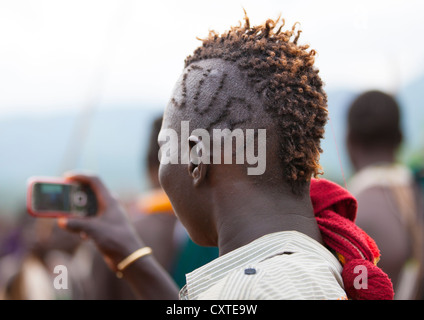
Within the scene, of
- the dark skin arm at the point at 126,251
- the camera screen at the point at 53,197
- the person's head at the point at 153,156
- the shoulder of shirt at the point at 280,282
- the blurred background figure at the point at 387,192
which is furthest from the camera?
the person's head at the point at 153,156

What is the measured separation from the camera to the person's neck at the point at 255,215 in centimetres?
161

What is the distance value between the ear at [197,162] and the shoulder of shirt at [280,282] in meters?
0.35

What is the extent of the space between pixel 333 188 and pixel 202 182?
0.50 m

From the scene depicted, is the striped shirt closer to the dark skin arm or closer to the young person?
the young person

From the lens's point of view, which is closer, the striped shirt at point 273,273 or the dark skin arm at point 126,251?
the striped shirt at point 273,273

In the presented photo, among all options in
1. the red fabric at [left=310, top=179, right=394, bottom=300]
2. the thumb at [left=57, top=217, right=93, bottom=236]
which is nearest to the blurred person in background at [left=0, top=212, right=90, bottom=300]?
the thumb at [left=57, top=217, right=93, bottom=236]

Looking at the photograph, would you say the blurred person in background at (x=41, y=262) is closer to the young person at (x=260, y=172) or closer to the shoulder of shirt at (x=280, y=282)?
the young person at (x=260, y=172)

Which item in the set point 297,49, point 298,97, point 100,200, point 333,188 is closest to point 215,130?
point 298,97

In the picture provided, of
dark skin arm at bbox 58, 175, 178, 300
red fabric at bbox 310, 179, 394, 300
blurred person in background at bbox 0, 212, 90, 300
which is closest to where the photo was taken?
red fabric at bbox 310, 179, 394, 300

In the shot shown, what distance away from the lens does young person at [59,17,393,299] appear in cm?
159

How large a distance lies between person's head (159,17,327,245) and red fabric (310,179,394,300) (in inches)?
4.6

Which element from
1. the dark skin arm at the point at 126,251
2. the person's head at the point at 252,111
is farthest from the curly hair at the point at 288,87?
the dark skin arm at the point at 126,251

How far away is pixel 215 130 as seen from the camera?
1664 millimetres
